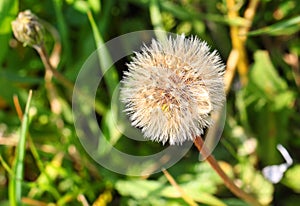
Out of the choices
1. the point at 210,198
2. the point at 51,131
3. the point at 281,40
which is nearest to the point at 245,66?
the point at 281,40

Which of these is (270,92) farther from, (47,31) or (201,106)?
(47,31)

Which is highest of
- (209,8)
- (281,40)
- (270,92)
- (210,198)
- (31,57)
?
(31,57)

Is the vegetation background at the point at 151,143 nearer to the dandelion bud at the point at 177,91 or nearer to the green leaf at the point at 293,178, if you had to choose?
the green leaf at the point at 293,178

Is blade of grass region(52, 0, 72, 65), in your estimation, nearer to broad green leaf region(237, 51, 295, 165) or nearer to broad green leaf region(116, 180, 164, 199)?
broad green leaf region(116, 180, 164, 199)

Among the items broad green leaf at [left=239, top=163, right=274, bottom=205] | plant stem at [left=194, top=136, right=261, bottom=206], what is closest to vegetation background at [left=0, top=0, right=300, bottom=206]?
broad green leaf at [left=239, top=163, right=274, bottom=205]

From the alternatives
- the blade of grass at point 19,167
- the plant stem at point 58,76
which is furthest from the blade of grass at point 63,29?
the blade of grass at point 19,167

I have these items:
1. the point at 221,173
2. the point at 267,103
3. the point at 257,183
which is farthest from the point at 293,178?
the point at 221,173

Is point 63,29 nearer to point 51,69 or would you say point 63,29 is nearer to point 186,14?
point 51,69
